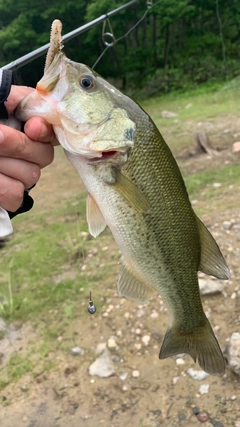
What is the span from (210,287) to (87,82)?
2.37 metres

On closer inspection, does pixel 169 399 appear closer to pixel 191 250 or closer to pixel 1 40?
pixel 191 250

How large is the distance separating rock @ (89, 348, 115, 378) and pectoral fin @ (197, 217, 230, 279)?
Result: 5.05ft

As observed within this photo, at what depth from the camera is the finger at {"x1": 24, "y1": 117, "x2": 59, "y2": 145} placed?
155cm

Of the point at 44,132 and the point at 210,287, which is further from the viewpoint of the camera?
the point at 210,287

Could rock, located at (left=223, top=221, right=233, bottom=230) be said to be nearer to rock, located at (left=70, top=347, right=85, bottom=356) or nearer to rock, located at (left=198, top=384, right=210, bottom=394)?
rock, located at (left=198, top=384, right=210, bottom=394)

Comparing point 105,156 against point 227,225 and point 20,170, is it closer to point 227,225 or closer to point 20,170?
point 20,170

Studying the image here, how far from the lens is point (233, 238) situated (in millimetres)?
4078

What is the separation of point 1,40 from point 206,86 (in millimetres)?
11202

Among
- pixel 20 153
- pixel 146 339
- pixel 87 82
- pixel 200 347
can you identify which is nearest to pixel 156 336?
pixel 146 339

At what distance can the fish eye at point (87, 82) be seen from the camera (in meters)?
Answer: 1.65

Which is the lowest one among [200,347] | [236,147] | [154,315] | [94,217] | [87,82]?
Answer: [236,147]

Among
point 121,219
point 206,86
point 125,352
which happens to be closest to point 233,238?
point 125,352

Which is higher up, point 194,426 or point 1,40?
point 194,426

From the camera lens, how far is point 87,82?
166 cm
